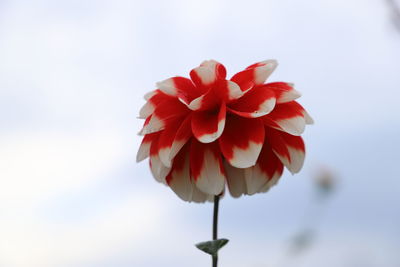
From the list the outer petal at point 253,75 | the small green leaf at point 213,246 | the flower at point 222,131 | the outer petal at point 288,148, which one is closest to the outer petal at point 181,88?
the flower at point 222,131

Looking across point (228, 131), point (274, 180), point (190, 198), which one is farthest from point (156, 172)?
point (274, 180)

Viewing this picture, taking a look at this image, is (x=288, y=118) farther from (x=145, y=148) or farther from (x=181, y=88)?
(x=145, y=148)

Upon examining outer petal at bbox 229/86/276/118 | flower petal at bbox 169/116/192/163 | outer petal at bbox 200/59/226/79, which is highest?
outer petal at bbox 200/59/226/79

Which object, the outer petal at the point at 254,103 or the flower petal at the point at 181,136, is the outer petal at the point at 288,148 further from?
the flower petal at the point at 181,136

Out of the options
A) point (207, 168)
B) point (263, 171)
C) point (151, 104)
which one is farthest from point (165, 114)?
point (263, 171)

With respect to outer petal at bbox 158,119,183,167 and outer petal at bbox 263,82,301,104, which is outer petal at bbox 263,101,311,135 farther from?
outer petal at bbox 158,119,183,167

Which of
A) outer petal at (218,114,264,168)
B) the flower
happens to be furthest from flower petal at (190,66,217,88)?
outer petal at (218,114,264,168)
